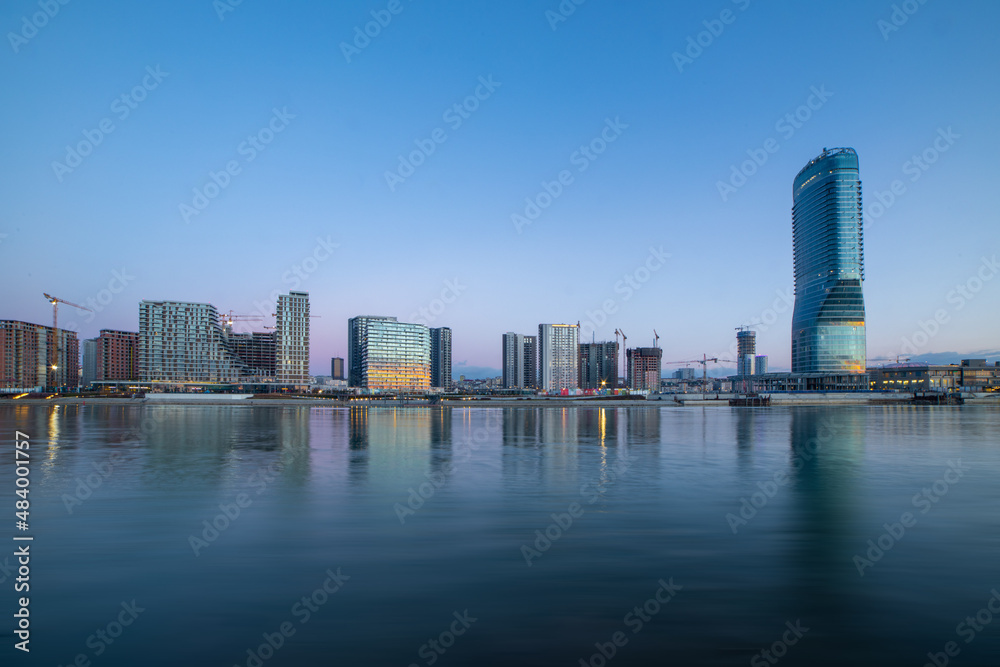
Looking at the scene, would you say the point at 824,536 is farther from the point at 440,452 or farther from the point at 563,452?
the point at 440,452

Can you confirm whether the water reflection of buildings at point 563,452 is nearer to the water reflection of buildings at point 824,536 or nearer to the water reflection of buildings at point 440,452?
the water reflection of buildings at point 440,452

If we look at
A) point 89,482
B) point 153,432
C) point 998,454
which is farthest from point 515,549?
point 153,432

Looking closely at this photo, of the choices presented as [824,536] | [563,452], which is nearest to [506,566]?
[824,536]

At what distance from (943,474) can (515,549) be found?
87.5ft

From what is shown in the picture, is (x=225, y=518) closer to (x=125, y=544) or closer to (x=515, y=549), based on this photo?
(x=125, y=544)

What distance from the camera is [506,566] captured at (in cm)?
1453

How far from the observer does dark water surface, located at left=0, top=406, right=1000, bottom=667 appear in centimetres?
1021

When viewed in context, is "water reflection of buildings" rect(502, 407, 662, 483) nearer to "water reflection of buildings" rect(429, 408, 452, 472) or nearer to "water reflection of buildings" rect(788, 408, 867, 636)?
"water reflection of buildings" rect(429, 408, 452, 472)

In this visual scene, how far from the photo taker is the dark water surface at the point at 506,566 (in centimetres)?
1021

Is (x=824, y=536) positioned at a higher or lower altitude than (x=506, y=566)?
lower

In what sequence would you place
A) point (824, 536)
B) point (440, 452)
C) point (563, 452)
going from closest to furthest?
point (824, 536) < point (563, 452) < point (440, 452)

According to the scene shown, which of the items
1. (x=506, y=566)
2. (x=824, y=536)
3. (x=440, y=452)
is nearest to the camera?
(x=506, y=566)

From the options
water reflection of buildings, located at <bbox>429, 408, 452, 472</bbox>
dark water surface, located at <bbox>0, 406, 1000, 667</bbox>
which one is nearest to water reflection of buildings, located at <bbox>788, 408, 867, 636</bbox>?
dark water surface, located at <bbox>0, 406, 1000, 667</bbox>

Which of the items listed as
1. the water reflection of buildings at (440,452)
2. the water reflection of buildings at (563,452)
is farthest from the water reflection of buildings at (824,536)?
the water reflection of buildings at (440,452)
